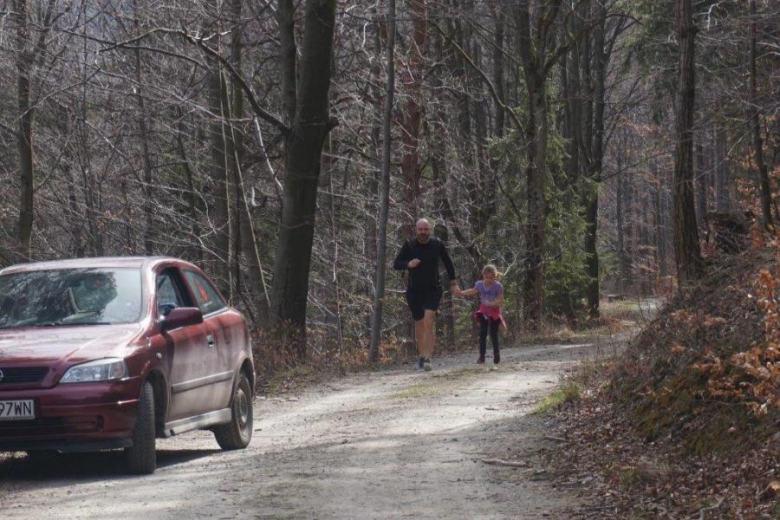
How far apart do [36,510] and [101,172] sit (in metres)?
20.6

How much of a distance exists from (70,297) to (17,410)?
154cm

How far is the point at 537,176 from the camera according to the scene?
29.0m

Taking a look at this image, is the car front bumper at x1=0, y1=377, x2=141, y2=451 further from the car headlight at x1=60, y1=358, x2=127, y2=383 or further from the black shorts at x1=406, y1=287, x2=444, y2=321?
the black shorts at x1=406, y1=287, x2=444, y2=321

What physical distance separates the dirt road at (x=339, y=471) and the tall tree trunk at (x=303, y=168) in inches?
243

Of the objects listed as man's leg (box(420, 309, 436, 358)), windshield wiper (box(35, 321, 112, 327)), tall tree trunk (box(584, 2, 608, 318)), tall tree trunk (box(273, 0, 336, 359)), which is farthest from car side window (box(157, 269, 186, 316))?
tall tree trunk (box(584, 2, 608, 318))

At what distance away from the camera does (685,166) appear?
12398mm

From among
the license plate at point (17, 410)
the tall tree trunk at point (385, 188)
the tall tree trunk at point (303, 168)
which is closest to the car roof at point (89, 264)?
the license plate at point (17, 410)

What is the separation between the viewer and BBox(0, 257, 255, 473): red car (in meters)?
8.56

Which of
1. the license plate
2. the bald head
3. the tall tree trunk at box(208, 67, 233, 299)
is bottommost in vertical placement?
the license plate

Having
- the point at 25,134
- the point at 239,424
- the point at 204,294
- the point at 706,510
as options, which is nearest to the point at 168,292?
the point at 204,294

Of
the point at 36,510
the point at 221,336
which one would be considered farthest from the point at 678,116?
the point at 36,510

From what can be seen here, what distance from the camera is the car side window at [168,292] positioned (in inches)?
392

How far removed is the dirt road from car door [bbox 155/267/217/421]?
518mm

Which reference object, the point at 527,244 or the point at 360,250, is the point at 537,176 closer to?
the point at 527,244
